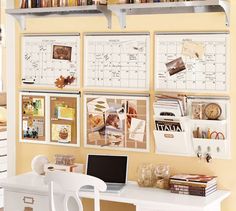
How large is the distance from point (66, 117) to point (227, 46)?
117 cm

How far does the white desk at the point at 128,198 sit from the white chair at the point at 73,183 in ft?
0.58

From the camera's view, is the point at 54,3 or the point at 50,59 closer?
the point at 54,3

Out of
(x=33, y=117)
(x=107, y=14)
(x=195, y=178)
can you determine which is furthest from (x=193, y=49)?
(x=33, y=117)

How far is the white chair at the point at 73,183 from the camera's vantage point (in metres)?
3.04

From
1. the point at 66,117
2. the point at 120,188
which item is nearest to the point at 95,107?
the point at 66,117

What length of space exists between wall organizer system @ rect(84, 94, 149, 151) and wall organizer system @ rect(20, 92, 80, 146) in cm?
Result: 10

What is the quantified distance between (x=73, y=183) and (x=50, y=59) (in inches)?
44.2

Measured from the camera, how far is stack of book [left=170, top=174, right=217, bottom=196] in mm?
3240

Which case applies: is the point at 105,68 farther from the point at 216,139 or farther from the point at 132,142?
the point at 216,139

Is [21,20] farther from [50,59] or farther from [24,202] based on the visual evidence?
[24,202]

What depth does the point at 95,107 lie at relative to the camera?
12.3ft

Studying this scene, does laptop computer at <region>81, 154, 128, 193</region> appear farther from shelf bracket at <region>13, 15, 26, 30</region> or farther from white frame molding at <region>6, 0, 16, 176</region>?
shelf bracket at <region>13, 15, 26, 30</region>

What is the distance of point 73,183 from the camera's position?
10.1ft

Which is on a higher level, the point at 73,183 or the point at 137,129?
the point at 137,129
